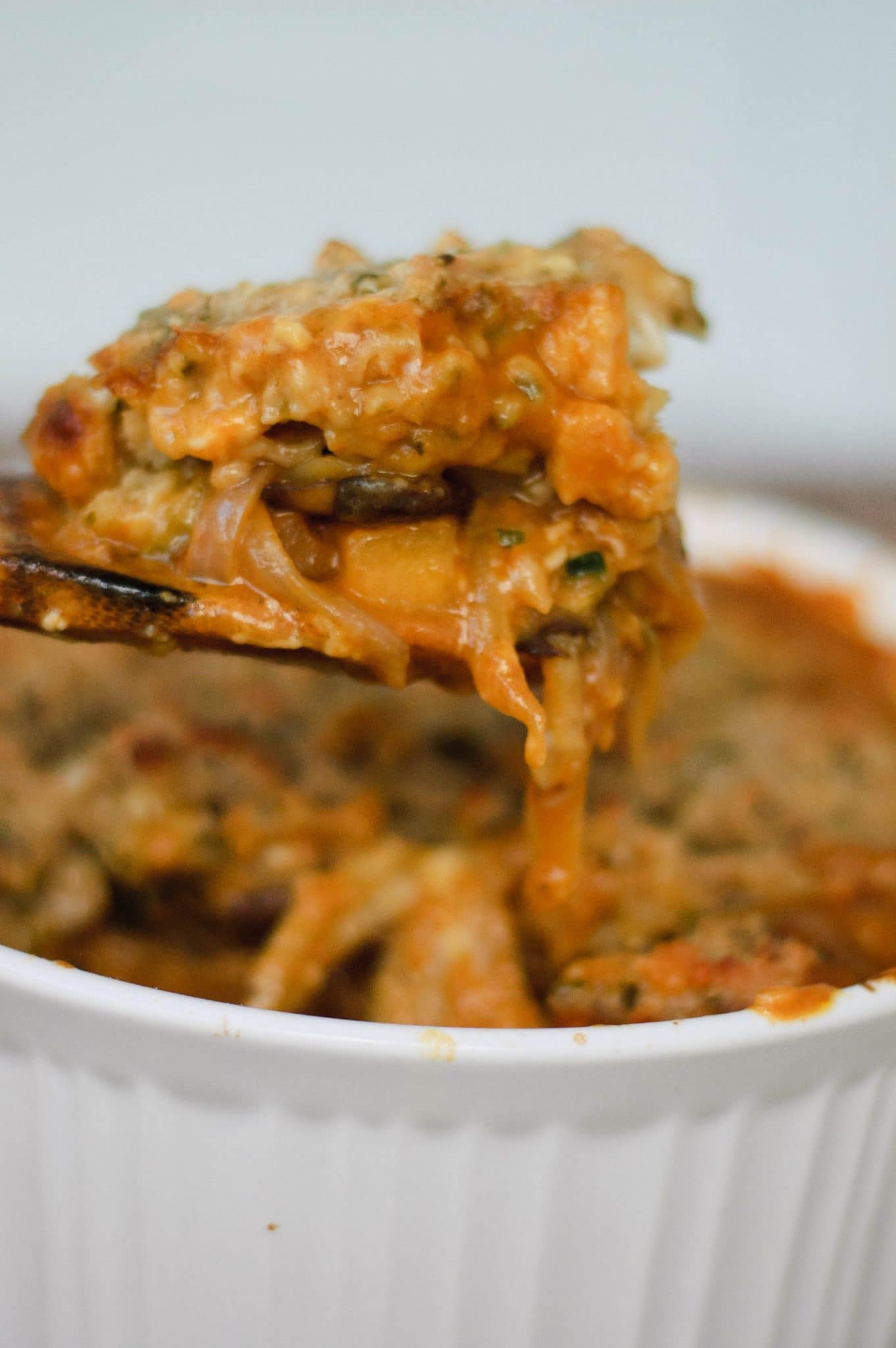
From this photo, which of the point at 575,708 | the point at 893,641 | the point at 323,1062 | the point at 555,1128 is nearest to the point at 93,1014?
the point at 323,1062

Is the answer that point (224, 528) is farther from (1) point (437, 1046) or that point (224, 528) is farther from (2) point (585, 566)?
(1) point (437, 1046)

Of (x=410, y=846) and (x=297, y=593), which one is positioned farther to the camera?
(x=410, y=846)

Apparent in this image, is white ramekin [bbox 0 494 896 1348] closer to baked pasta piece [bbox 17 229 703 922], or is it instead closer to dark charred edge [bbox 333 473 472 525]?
baked pasta piece [bbox 17 229 703 922]

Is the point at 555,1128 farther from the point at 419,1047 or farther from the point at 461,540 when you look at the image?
the point at 461,540

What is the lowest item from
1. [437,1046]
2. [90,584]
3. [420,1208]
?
[420,1208]

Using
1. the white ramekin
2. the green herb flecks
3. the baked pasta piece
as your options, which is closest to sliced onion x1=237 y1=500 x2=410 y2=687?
the baked pasta piece

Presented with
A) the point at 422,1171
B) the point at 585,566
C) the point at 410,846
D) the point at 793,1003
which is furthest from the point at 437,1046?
the point at 410,846
